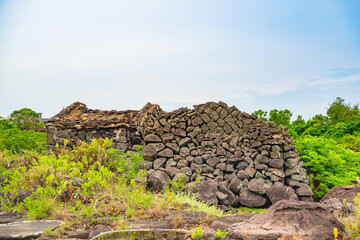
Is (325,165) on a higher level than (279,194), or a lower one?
higher

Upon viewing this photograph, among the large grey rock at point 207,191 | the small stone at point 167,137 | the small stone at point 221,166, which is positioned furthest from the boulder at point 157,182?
the small stone at point 221,166

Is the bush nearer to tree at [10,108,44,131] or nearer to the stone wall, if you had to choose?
the stone wall

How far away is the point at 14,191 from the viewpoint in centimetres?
838

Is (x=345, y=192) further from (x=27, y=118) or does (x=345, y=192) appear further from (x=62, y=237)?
(x=27, y=118)

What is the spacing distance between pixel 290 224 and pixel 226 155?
5.23 meters

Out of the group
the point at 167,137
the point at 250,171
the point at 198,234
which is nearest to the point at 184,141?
the point at 167,137

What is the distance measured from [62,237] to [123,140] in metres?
7.50

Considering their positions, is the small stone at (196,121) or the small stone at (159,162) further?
the small stone at (196,121)

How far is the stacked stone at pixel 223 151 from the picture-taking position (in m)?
9.77

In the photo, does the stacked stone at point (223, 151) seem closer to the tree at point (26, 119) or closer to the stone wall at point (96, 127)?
the stone wall at point (96, 127)

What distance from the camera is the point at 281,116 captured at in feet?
53.0

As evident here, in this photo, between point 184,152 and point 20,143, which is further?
point 20,143

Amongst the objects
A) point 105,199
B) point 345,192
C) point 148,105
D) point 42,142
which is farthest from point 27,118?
point 345,192

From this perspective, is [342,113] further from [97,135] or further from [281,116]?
[97,135]
